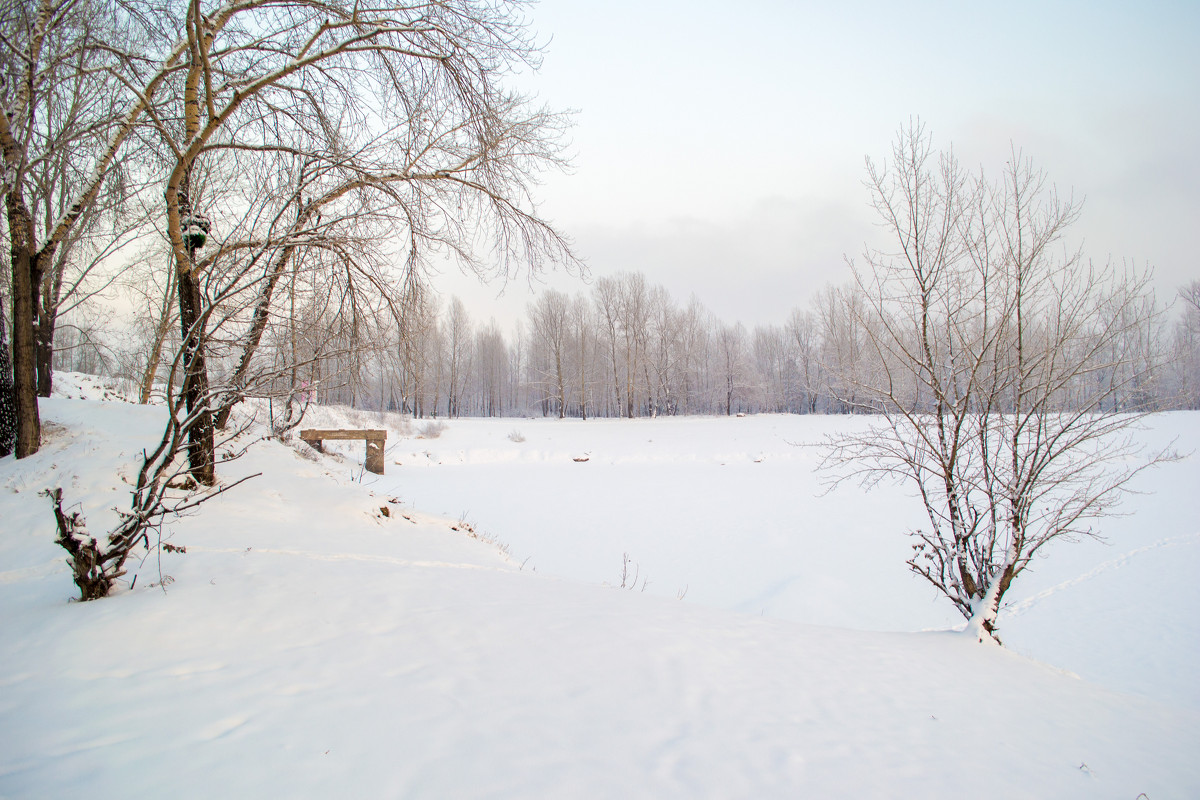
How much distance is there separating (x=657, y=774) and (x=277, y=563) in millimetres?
3519

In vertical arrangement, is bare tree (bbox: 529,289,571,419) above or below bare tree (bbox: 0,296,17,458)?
above

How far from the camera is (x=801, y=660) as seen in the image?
3104mm

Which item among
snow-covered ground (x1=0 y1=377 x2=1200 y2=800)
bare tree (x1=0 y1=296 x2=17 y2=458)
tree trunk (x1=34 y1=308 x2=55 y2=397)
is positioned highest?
tree trunk (x1=34 y1=308 x2=55 y2=397)

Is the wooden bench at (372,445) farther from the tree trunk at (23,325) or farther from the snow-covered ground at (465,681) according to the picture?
the tree trunk at (23,325)

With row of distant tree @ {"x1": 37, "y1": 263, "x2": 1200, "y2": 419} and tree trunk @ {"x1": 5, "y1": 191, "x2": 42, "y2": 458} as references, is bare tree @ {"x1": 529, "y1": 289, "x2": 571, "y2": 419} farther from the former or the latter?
tree trunk @ {"x1": 5, "y1": 191, "x2": 42, "y2": 458}

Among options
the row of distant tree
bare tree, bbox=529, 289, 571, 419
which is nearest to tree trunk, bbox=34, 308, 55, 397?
the row of distant tree

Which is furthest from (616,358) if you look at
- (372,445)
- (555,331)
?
(372,445)

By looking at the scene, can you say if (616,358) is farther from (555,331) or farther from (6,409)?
(6,409)

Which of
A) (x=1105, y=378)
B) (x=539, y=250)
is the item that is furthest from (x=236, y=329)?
(x=1105, y=378)

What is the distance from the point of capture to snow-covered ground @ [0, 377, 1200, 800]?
1.79 metres

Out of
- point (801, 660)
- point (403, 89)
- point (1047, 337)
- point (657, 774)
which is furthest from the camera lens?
point (403, 89)

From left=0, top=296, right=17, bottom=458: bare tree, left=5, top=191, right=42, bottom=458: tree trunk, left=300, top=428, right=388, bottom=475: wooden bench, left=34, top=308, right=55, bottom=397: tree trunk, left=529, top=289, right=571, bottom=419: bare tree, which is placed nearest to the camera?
left=5, top=191, right=42, bottom=458: tree trunk

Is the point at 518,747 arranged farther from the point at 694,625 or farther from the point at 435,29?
the point at 435,29

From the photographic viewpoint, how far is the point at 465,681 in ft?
7.83
